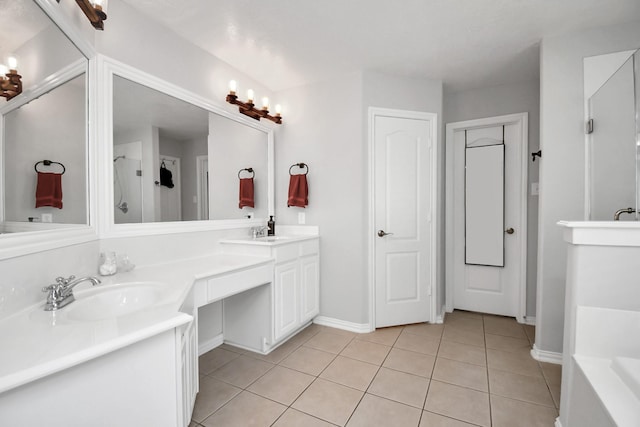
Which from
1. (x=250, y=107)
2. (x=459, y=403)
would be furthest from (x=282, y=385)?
(x=250, y=107)

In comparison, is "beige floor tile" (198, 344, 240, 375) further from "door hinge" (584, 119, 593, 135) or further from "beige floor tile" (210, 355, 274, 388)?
"door hinge" (584, 119, 593, 135)

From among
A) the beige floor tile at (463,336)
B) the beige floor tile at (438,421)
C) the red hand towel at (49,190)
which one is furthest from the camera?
the beige floor tile at (463,336)

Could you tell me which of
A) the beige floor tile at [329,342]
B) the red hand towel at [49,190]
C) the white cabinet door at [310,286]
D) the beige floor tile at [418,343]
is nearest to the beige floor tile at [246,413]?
the beige floor tile at [329,342]

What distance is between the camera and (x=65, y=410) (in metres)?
0.72

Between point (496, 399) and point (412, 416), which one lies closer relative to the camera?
point (412, 416)

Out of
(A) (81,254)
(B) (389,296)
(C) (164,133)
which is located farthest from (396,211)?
(A) (81,254)

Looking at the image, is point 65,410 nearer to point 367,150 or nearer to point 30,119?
point 30,119

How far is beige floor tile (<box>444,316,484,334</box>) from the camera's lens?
278cm

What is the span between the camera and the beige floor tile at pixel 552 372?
6.24ft

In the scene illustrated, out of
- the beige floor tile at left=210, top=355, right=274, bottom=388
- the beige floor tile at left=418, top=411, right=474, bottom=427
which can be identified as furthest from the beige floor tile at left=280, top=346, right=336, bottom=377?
the beige floor tile at left=418, top=411, right=474, bottom=427

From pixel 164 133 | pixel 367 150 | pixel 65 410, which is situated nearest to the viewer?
pixel 65 410

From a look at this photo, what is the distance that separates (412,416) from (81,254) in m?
1.99

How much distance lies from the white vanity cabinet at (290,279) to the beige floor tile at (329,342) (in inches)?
7.1

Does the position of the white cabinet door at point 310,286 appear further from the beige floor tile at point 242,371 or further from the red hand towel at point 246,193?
the red hand towel at point 246,193
